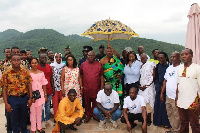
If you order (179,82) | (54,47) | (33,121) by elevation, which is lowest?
(33,121)

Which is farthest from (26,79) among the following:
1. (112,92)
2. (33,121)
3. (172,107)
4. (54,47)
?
(54,47)

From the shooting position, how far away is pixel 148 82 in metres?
4.76

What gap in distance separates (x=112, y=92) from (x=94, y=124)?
1031mm

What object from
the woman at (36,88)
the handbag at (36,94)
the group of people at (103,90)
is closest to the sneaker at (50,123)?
the group of people at (103,90)

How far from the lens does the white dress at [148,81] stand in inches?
187

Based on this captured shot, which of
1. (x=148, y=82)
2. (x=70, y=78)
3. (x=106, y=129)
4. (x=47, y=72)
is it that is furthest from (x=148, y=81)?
(x=47, y=72)

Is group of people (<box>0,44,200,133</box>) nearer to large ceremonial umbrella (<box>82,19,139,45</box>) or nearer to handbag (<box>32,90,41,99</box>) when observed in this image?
handbag (<box>32,90,41,99</box>)

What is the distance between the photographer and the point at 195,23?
4.61 m

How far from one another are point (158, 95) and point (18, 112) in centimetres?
329

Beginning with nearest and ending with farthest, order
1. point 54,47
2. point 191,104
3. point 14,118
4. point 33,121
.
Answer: point 191,104 < point 14,118 < point 33,121 < point 54,47

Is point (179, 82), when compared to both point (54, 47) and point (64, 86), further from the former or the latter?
point (54, 47)

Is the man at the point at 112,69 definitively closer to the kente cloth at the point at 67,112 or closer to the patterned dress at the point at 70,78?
the patterned dress at the point at 70,78

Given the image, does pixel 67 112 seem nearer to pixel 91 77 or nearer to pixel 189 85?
pixel 91 77

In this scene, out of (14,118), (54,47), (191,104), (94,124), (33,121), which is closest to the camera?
(191,104)
